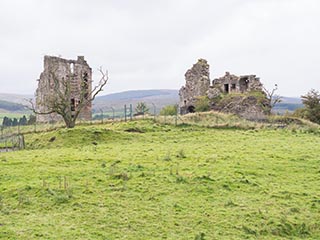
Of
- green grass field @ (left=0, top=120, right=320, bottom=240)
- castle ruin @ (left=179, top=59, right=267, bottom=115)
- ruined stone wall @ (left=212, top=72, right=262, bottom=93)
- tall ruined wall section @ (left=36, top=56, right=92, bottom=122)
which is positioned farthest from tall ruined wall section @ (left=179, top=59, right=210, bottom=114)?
green grass field @ (left=0, top=120, right=320, bottom=240)

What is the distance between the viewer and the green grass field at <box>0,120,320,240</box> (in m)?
11.4

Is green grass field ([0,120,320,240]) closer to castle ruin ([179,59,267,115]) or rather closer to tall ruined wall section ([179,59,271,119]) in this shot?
tall ruined wall section ([179,59,271,119])

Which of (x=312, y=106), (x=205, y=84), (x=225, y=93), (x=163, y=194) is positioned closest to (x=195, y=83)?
(x=205, y=84)

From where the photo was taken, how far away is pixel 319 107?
202 ft

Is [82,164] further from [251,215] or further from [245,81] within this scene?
[245,81]

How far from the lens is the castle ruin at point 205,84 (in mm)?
61406

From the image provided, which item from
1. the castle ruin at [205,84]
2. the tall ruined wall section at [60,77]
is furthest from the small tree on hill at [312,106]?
the tall ruined wall section at [60,77]

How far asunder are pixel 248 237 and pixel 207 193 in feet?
11.8

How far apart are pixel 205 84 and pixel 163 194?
1982 inches

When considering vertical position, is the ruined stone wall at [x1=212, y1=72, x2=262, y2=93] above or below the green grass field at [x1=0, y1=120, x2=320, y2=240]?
above

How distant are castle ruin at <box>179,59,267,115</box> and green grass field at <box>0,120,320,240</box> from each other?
37225 mm

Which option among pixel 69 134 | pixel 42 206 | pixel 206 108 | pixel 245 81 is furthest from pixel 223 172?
pixel 245 81

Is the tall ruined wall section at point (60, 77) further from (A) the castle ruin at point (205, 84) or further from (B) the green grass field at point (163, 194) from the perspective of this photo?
(B) the green grass field at point (163, 194)

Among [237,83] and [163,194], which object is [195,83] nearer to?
[237,83]
